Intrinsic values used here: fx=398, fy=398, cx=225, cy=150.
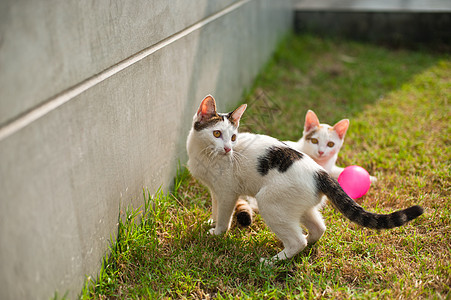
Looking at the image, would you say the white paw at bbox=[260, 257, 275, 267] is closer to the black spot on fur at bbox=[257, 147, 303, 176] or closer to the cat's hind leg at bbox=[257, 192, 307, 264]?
the cat's hind leg at bbox=[257, 192, 307, 264]

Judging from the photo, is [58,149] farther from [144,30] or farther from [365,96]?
[365,96]

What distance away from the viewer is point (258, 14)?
6.13 metres

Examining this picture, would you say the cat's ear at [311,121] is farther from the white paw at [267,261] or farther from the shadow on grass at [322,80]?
the white paw at [267,261]

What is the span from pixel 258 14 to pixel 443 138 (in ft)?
10.5

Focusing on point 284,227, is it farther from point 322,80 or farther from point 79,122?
point 322,80

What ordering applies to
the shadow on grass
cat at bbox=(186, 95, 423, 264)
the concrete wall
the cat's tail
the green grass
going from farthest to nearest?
the shadow on grass < cat at bbox=(186, 95, 423, 264) < the green grass < the cat's tail < the concrete wall

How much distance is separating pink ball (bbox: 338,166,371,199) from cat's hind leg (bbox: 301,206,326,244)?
0.60 meters

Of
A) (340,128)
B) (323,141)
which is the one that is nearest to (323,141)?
(323,141)

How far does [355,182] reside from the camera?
11.4 ft

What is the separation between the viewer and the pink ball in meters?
3.46

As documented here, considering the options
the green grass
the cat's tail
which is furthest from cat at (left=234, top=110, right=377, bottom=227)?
the cat's tail

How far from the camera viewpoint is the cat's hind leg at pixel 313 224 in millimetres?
2949

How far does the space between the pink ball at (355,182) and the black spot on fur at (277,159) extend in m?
0.78

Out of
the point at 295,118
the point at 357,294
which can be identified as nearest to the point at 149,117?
the point at 357,294
